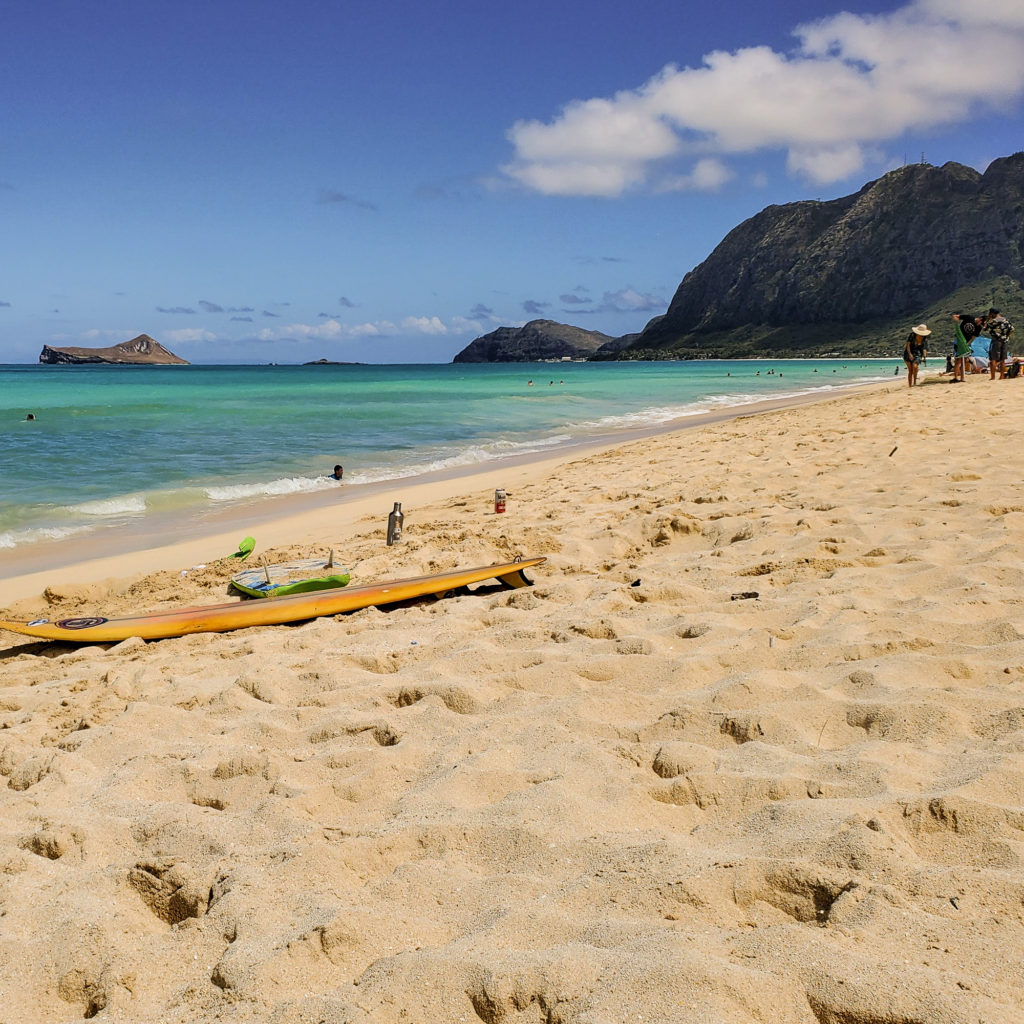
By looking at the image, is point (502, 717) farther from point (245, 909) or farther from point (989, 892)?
point (989, 892)

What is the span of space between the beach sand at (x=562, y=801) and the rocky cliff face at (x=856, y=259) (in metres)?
111

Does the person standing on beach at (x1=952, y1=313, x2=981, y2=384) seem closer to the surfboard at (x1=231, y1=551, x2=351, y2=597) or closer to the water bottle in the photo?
the water bottle

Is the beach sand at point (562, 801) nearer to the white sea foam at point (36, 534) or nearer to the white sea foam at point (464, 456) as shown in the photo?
the white sea foam at point (36, 534)

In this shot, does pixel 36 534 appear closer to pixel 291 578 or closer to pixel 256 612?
pixel 291 578

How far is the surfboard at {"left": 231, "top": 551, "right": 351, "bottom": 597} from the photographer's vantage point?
5531mm

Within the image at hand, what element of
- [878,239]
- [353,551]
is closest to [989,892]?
[353,551]

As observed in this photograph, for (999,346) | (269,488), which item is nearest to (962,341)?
(999,346)

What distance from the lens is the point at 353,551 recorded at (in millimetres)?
7059

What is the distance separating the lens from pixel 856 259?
11956 cm

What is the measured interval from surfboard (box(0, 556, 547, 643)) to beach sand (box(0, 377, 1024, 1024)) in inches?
5.7

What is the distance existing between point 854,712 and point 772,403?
23642 mm

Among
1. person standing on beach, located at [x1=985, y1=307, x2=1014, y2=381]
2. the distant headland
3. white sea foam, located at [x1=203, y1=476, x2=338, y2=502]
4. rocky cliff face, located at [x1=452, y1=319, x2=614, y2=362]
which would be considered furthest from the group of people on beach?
rocky cliff face, located at [x1=452, y1=319, x2=614, y2=362]

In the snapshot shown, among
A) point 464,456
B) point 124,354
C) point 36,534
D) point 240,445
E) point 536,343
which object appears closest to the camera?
point 36,534

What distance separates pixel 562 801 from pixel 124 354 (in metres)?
184
